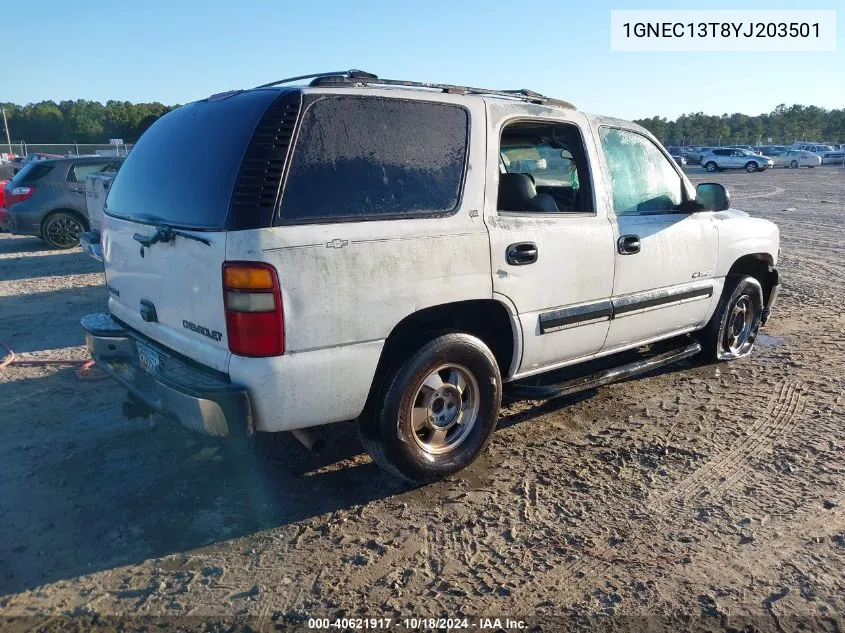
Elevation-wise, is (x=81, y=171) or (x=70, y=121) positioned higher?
(x=70, y=121)

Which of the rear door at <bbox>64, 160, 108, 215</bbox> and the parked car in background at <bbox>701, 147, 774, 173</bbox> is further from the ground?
the parked car in background at <bbox>701, 147, 774, 173</bbox>

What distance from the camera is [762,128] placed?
8025 centimetres

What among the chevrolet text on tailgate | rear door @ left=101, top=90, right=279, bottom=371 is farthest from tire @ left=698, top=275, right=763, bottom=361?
rear door @ left=101, top=90, right=279, bottom=371

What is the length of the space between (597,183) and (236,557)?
300 centimetres

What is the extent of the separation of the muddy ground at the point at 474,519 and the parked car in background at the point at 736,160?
39.2m

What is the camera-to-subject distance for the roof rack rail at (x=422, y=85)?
3340mm

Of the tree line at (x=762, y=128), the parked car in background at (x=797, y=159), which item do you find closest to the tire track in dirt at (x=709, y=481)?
the parked car in background at (x=797, y=159)

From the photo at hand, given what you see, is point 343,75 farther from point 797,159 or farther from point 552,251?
point 797,159

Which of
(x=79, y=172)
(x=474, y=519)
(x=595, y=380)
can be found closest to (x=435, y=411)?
(x=474, y=519)

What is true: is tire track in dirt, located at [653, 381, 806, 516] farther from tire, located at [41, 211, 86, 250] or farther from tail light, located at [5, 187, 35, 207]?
tail light, located at [5, 187, 35, 207]

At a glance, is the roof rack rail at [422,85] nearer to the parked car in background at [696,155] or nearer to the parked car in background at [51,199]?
the parked car in background at [51,199]

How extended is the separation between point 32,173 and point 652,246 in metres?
11.0

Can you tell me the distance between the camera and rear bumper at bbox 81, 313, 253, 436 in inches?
116

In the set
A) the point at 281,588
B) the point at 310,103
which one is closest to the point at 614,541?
the point at 281,588
